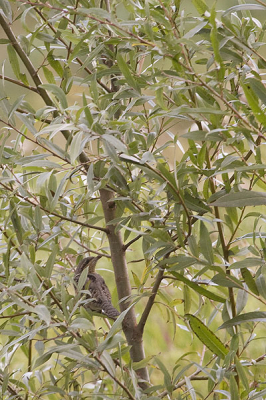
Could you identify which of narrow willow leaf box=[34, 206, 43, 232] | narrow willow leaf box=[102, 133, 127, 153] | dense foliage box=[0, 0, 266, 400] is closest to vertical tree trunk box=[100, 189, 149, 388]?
dense foliage box=[0, 0, 266, 400]

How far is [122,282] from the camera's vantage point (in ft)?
2.15

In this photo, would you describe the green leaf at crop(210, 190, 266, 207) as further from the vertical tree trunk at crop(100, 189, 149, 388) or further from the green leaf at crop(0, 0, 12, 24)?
the green leaf at crop(0, 0, 12, 24)

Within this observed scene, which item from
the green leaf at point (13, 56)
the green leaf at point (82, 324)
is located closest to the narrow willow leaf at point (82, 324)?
the green leaf at point (82, 324)

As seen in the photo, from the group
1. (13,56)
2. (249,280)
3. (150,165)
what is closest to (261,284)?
(249,280)

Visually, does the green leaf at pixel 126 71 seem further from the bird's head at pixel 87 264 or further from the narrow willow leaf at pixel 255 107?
the bird's head at pixel 87 264

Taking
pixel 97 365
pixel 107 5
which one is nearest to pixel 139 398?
pixel 97 365

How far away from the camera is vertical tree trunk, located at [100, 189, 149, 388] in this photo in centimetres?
64

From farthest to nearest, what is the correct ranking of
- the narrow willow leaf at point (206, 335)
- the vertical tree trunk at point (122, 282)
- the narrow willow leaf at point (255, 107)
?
1. the vertical tree trunk at point (122, 282)
2. the narrow willow leaf at point (206, 335)
3. the narrow willow leaf at point (255, 107)

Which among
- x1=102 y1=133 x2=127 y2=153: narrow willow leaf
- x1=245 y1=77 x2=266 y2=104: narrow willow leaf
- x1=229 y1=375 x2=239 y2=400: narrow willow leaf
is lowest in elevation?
x1=229 y1=375 x2=239 y2=400: narrow willow leaf

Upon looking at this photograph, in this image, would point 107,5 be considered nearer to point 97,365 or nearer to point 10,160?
point 10,160

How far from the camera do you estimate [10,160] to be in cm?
56

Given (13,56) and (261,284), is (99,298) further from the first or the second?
(13,56)

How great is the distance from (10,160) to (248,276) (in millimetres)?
284

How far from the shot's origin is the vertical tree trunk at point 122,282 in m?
0.64
